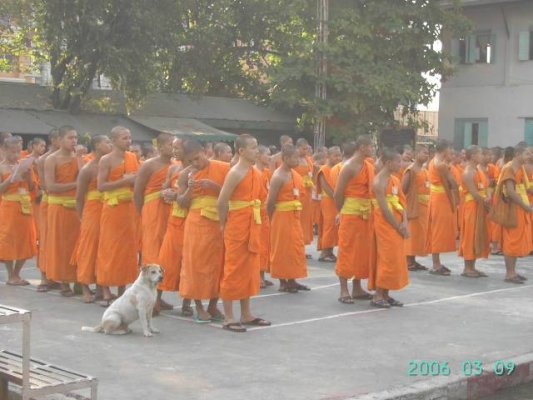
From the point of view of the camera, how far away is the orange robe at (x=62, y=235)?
10.3 metres

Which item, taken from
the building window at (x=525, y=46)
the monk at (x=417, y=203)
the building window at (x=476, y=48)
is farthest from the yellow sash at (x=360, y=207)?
the building window at (x=476, y=48)

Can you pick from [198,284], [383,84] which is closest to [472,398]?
[198,284]

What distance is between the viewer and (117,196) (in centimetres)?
961

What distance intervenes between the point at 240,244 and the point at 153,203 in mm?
1405

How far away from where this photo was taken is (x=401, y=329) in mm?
8781

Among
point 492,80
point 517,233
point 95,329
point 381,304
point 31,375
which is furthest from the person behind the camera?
point 492,80

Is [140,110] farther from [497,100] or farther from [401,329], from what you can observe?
[401,329]

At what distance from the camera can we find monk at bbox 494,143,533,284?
11.9 m

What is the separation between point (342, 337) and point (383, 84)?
1906cm

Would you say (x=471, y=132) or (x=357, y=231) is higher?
(x=471, y=132)

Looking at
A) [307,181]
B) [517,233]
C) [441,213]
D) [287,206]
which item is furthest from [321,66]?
[287,206]

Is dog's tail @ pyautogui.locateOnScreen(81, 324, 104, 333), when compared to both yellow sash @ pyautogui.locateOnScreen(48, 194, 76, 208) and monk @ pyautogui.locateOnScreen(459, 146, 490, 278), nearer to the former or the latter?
yellow sash @ pyautogui.locateOnScreen(48, 194, 76, 208)

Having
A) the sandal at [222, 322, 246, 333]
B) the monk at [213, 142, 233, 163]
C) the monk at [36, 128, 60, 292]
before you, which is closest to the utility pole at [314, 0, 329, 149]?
the monk at [213, 142, 233, 163]

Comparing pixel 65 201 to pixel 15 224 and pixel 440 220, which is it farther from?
pixel 440 220
